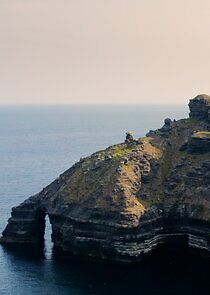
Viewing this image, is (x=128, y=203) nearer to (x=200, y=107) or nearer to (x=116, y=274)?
(x=116, y=274)

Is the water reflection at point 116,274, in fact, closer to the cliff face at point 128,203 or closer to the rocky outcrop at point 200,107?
the cliff face at point 128,203

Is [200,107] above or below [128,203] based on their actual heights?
above

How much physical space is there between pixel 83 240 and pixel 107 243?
6.53 metres

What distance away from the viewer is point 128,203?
13262cm

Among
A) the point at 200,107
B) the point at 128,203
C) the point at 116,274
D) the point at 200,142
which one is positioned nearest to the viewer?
the point at 116,274

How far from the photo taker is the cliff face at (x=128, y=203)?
5044 inches

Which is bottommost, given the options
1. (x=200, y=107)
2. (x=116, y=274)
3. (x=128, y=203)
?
(x=116, y=274)

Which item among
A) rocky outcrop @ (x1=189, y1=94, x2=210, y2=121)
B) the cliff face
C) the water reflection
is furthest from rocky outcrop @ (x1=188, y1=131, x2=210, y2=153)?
the water reflection

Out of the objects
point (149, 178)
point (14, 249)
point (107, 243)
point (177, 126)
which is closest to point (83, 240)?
point (107, 243)

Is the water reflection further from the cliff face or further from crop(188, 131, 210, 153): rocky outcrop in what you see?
crop(188, 131, 210, 153): rocky outcrop

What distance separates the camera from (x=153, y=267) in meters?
121

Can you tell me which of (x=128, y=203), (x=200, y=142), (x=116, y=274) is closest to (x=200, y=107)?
(x=200, y=142)

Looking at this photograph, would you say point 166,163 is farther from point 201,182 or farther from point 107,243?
point 107,243

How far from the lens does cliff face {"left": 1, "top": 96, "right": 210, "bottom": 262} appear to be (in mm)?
128125
